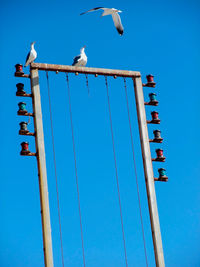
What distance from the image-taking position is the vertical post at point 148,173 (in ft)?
58.4

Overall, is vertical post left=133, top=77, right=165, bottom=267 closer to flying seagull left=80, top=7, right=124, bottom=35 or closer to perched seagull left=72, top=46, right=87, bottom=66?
perched seagull left=72, top=46, right=87, bottom=66

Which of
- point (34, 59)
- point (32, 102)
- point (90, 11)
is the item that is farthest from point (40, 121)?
point (90, 11)

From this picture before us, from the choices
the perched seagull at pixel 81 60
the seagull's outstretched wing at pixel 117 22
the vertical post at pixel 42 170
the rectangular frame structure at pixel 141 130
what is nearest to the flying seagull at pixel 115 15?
the seagull's outstretched wing at pixel 117 22

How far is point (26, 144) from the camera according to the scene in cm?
1723

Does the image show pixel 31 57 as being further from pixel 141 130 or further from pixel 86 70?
pixel 141 130

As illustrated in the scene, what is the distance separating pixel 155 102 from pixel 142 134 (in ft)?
3.14

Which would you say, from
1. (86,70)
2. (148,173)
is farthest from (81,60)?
(148,173)

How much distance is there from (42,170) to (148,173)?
255 cm

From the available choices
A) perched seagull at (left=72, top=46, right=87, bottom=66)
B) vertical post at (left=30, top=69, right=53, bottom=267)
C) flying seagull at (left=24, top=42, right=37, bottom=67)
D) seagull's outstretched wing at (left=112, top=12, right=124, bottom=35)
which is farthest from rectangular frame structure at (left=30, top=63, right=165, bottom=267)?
seagull's outstretched wing at (left=112, top=12, right=124, bottom=35)

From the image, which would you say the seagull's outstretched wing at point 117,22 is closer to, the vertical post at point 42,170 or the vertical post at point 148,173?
the vertical post at point 148,173

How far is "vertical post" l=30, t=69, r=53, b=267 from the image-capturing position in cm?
1655

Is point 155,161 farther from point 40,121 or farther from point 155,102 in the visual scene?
point 40,121

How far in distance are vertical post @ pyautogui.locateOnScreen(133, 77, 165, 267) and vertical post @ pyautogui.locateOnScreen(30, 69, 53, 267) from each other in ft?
8.02

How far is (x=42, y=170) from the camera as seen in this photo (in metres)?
17.1
